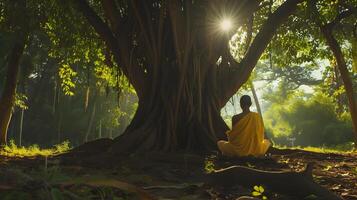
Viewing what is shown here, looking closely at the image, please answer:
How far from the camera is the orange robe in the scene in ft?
26.8

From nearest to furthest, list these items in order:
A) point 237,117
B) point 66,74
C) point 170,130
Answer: point 237,117
point 170,130
point 66,74

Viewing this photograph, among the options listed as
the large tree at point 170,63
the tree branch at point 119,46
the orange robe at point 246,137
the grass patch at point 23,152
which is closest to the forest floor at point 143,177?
the orange robe at point 246,137

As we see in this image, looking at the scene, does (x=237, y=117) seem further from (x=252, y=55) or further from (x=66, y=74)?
(x=66, y=74)

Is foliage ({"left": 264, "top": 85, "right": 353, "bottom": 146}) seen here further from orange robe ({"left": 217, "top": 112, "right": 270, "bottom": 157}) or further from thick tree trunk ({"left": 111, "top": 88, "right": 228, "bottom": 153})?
orange robe ({"left": 217, "top": 112, "right": 270, "bottom": 157})

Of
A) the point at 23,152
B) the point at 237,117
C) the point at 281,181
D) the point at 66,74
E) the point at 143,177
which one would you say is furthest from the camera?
the point at 66,74

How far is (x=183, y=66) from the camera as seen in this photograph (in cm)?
970

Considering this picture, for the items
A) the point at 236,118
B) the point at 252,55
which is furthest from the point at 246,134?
the point at 252,55

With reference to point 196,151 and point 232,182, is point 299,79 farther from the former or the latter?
point 232,182

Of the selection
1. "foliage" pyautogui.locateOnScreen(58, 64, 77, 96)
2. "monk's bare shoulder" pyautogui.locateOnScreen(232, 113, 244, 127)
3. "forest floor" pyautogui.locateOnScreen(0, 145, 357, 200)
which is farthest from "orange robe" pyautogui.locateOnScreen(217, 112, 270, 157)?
"foliage" pyautogui.locateOnScreen(58, 64, 77, 96)

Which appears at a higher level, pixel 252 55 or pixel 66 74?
pixel 66 74

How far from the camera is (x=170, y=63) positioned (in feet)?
33.0

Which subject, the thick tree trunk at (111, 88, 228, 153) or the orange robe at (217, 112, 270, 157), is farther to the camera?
the thick tree trunk at (111, 88, 228, 153)

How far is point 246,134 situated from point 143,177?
8.62ft

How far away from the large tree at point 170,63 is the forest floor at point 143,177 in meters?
1.11
